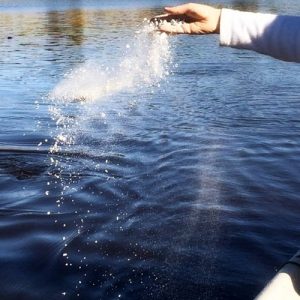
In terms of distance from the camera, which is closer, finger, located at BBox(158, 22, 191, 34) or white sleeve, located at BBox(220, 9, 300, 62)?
white sleeve, located at BBox(220, 9, 300, 62)

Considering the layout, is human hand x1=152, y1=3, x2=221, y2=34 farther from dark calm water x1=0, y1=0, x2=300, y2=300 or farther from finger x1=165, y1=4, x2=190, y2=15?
dark calm water x1=0, y1=0, x2=300, y2=300

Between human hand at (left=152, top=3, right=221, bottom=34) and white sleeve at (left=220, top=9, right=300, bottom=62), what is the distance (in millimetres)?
91

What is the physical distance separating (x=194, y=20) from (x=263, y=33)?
20.6 inches

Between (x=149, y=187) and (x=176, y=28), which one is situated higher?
(x=176, y=28)

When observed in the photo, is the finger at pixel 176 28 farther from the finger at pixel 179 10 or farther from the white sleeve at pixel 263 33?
the white sleeve at pixel 263 33

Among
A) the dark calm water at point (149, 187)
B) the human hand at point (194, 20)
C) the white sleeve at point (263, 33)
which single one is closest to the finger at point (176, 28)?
the human hand at point (194, 20)

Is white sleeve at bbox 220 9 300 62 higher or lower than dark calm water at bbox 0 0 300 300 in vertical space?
higher

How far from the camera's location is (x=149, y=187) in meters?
6.50

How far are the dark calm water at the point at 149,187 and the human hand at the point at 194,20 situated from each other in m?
1.80

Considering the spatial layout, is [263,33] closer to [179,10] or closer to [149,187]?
[179,10]

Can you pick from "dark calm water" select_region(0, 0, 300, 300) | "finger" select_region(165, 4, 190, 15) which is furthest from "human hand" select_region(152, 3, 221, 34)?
"dark calm water" select_region(0, 0, 300, 300)

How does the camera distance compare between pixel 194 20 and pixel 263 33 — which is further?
pixel 194 20

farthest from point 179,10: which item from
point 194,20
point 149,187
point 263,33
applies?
point 149,187

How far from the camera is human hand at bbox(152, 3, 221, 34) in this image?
10.1 ft
